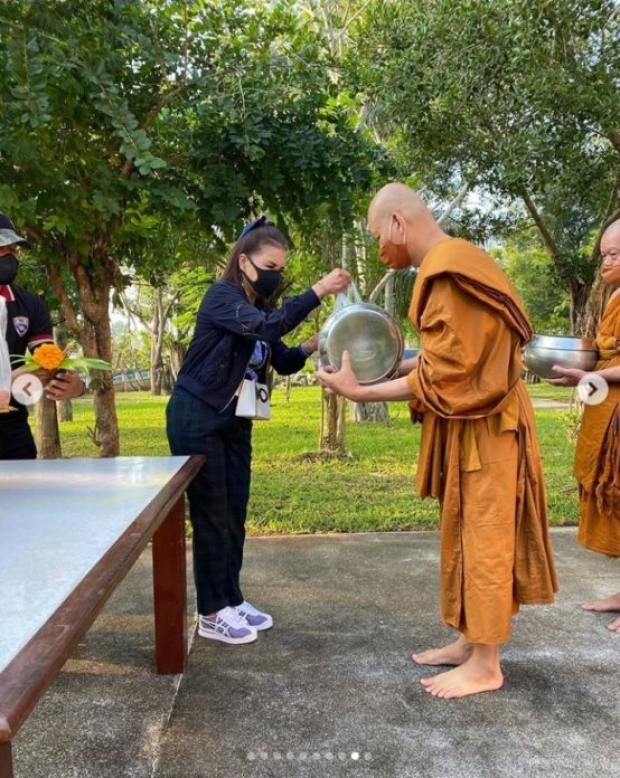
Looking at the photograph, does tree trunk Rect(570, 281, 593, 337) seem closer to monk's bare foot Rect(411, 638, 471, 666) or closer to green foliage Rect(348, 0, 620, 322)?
green foliage Rect(348, 0, 620, 322)

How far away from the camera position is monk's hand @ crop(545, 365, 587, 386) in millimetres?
2705

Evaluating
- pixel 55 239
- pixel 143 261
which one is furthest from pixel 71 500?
pixel 143 261

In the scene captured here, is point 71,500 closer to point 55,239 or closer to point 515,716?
point 515,716

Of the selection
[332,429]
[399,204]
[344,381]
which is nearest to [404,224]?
[399,204]

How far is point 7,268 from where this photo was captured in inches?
86.4

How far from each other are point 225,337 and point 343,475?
14.2ft

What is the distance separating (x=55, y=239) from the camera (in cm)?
339

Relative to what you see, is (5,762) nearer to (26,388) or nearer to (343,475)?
(26,388)

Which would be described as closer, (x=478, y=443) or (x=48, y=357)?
(x=48, y=357)

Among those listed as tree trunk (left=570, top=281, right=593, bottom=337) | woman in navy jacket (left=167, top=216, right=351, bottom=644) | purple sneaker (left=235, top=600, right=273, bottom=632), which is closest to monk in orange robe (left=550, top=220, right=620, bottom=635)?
woman in navy jacket (left=167, top=216, right=351, bottom=644)

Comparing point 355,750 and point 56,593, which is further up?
point 56,593

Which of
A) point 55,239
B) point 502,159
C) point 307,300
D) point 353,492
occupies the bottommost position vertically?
point 353,492

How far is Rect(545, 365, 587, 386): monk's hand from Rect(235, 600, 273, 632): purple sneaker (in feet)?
5.32

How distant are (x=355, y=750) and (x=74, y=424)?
11.4m
